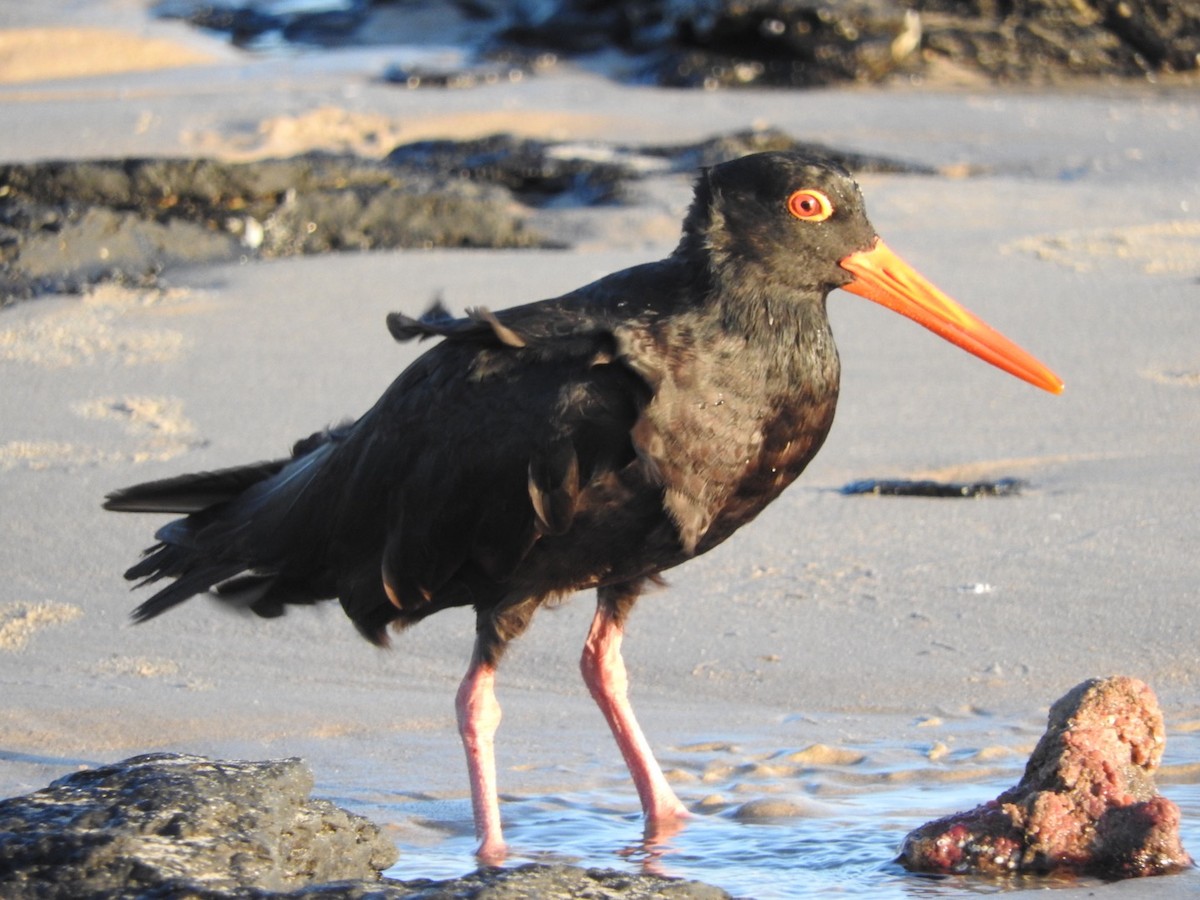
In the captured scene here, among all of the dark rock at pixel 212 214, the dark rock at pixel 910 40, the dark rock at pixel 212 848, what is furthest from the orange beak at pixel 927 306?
the dark rock at pixel 910 40

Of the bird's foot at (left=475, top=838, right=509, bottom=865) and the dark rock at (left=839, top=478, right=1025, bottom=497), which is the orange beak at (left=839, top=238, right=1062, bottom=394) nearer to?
the dark rock at (left=839, top=478, right=1025, bottom=497)

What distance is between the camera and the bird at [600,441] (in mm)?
3602

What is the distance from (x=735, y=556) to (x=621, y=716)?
1.22 meters

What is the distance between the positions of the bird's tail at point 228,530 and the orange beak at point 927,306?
50.5 inches

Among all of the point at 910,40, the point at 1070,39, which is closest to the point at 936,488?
the point at 910,40

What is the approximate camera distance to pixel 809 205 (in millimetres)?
3895

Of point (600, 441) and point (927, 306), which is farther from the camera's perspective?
point (927, 306)

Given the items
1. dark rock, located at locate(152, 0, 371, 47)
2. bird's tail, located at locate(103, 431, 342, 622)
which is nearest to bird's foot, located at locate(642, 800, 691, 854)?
bird's tail, located at locate(103, 431, 342, 622)

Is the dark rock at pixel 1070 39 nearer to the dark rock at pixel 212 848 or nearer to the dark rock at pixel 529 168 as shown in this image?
the dark rock at pixel 529 168

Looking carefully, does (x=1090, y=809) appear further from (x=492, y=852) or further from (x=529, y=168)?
(x=529, y=168)

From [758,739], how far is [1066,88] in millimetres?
10155

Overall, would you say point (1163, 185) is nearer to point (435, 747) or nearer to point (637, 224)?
point (637, 224)

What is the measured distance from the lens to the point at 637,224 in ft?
27.5

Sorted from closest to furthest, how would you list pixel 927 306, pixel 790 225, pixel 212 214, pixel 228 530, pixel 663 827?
pixel 663 827, pixel 790 225, pixel 927 306, pixel 228 530, pixel 212 214
